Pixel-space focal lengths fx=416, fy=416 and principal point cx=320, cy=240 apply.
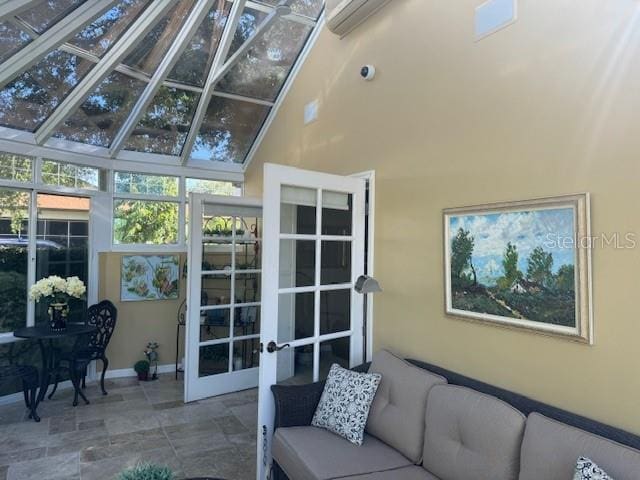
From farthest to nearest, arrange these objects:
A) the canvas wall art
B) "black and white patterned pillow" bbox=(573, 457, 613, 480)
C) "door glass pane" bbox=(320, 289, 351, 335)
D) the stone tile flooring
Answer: the canvas wall art < "door glass pane" bbox=(320, 289, 351, 335) < the stone tile flooring < "black and white patterned pillow" bbox=(573, 457, 613, 480)

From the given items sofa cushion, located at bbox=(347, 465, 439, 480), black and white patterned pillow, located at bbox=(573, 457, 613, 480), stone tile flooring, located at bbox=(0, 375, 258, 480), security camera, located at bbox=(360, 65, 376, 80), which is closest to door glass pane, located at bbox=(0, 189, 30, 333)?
stone tile flooring, located at bbox=(0, 375, 258, 480)

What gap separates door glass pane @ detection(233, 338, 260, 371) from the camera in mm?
4793

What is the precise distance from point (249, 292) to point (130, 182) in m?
2.20

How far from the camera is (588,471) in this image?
154 centimetres

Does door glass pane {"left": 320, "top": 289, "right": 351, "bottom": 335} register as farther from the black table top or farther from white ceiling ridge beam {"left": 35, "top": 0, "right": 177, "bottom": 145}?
white ceiling ridge beam {"left": 35, "top": 0, "right": 177, "bottom": 145}

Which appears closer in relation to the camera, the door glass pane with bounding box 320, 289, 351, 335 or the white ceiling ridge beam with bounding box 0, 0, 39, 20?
the white ceiling ridge beam with bounding box 0, 0, 39, 20

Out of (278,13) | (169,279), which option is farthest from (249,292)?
(278,13)

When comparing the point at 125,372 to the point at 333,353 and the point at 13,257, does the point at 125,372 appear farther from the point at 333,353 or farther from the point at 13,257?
the point at 333,353

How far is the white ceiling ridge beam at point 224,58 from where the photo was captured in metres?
3.94

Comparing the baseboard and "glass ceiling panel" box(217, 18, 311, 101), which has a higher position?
"glass ceiling panel" box(217, 18, 311, 101)

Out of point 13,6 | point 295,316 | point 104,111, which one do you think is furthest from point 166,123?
point 295,316

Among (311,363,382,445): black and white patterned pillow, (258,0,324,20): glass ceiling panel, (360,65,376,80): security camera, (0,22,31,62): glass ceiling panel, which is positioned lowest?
(311,363,382,445): black and white patterned pillow

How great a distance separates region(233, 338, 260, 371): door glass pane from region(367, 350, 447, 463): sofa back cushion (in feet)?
7.80

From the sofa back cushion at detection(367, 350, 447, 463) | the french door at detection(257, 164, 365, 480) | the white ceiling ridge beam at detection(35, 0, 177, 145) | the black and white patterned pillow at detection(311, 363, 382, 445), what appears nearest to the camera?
the sofa back cushion at detection(367, 350, 447, 463)
